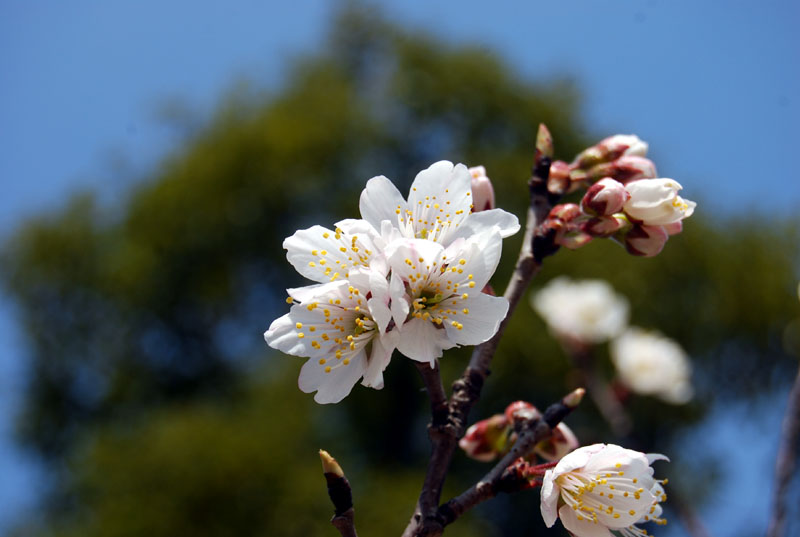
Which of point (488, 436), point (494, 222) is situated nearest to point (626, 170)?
point (494, 222)

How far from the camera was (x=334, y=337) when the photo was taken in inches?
34.4

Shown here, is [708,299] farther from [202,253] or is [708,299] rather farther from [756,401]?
[202,253]

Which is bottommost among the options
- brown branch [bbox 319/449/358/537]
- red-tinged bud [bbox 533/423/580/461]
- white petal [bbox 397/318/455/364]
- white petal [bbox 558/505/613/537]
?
red-tinged bud [bbox 533/423/580/461]

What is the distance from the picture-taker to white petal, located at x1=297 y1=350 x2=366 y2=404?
0.85 metres

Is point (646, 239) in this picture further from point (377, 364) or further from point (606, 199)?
point (377, 364)

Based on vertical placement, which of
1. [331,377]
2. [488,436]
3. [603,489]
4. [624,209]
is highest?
[624,209]

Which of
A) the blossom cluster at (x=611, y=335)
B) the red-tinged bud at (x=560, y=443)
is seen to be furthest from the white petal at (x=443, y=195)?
the blossom cluster at (x=611, y=335)

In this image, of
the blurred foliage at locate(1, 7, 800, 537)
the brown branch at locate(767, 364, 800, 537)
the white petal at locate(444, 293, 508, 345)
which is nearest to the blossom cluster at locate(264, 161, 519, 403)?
the white petal at locate(444, 293, 508, 345)

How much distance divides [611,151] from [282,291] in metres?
12.3

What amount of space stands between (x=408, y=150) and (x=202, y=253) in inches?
159

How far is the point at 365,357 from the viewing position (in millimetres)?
875

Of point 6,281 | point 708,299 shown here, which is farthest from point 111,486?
point 708,299

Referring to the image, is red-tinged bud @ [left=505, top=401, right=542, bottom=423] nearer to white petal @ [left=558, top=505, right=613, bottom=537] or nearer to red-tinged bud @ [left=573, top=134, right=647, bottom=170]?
white petal @ [left=558, top=505, right=613, bottom=537]

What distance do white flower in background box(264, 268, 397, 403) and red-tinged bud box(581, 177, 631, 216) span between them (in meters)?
0.34
